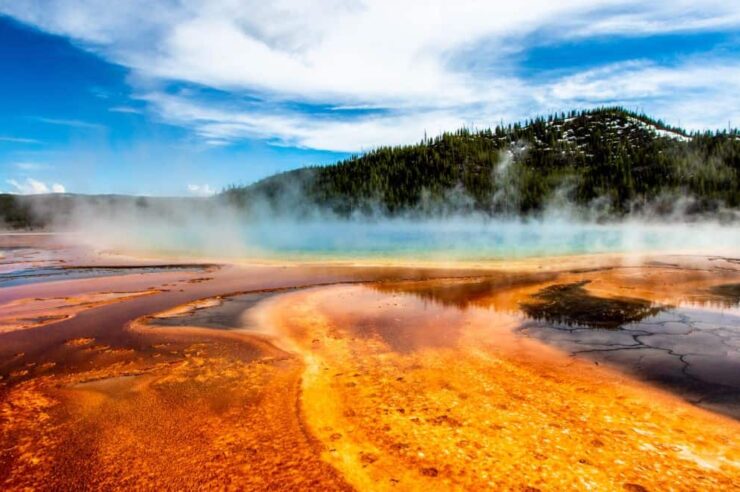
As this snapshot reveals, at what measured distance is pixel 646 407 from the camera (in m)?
5.71

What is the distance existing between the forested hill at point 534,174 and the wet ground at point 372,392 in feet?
292

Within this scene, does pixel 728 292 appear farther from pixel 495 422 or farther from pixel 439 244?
pixel 439 244

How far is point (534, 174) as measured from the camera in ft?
363

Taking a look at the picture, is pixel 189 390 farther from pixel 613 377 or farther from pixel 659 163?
pixel 659 163

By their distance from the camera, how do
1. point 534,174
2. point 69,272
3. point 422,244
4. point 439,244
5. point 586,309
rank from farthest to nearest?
point 534,174, point 422,244, point 439,244, point 69,272, point 586,309

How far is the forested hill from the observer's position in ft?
294

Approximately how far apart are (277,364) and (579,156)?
454ft

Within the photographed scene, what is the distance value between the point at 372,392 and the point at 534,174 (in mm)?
115320

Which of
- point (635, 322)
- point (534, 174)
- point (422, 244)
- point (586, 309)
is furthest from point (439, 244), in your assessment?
point (534, 174)

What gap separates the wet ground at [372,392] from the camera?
4328mm

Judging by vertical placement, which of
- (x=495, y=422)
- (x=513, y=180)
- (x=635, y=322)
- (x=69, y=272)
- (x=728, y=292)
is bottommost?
(x=495, y=422)

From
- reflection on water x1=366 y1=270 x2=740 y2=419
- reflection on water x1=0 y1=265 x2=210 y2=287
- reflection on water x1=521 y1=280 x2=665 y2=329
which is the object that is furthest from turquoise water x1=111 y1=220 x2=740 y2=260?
reflection on water x1=521 y1=280 x2=665 y2=329

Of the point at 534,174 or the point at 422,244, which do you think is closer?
the point at 422,244

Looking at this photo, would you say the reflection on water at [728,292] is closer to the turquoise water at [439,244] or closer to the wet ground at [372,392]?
the wet ground at [372,392]
